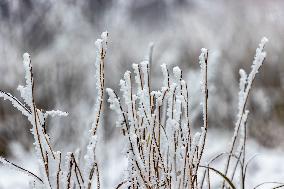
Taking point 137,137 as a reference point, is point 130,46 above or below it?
above

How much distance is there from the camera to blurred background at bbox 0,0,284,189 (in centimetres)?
551

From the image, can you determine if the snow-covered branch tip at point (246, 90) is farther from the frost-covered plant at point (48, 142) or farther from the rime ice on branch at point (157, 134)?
the frost-covered plant at point (48, 142)

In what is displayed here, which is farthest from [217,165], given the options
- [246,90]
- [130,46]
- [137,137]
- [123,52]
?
[137,137]

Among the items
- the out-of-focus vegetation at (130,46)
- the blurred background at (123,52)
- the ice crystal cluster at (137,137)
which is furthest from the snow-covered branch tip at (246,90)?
the out-of-focus vegetation at (130,46)

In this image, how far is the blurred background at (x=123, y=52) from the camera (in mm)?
5512

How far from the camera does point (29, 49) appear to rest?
20.5 feet

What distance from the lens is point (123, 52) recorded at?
730 centimetres

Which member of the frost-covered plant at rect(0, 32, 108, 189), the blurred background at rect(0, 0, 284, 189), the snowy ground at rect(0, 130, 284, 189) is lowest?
the frost-covered plant at rect(0, 32, 108, 189)

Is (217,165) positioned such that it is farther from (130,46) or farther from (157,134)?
(157,134)

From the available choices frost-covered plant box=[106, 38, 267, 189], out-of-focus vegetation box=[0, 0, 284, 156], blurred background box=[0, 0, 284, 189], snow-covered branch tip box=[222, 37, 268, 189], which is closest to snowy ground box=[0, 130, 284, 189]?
blurred background box=[0, 0, 284, 189]

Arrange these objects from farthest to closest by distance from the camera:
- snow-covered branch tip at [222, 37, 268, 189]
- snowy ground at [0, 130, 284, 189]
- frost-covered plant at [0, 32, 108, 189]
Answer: snowy ground at [0, 130, 284, 189] → snow-covered branch tip at [222, 37, 268, 189] → frost-covered plant at [0, 32, 108, 189]

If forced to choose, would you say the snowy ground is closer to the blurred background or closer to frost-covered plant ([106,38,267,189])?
the blurred background

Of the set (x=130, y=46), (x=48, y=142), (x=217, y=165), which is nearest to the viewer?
(x=48, y=142)

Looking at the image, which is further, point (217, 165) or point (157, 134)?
point (217, 165)
